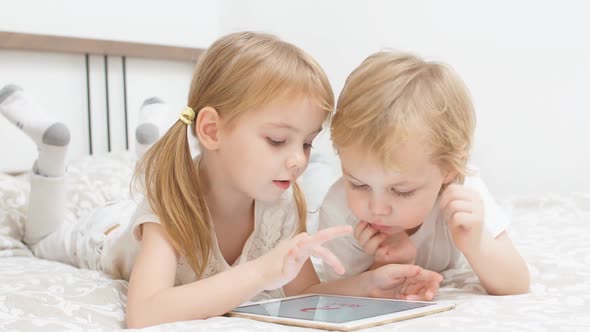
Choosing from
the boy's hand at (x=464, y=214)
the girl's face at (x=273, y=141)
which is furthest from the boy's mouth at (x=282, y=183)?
the boy's hand at (x=464, y=214)

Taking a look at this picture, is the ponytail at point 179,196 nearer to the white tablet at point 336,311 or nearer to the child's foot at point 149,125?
the white tablet at point 336,311

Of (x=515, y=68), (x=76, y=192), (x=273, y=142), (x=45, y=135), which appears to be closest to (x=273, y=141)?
(x=273, y=142)

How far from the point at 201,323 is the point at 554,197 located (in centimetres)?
137

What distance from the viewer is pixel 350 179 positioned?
111 cm

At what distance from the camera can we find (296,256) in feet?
3.10

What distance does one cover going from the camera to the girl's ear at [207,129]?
1185 millimetres

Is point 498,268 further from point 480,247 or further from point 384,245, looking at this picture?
point 384,245

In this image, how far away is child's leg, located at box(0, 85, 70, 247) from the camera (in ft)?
5.69

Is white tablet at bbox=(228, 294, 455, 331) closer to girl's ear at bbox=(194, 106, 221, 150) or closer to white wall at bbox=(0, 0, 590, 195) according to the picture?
girl's ear at bbox=(194, 106, 221, 150)

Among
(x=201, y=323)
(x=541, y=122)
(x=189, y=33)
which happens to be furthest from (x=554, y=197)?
(x=189, y=33)

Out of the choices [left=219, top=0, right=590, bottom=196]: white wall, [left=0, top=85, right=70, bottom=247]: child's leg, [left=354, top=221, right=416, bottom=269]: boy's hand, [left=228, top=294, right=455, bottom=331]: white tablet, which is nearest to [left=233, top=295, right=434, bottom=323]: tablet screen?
[left=228, top=294, right=455, bottom=331]: white tablet

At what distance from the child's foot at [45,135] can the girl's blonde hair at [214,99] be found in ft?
1.91

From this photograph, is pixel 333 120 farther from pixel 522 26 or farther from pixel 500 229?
pixel 522 26

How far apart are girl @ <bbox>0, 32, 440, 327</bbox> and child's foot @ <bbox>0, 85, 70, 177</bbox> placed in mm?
572
